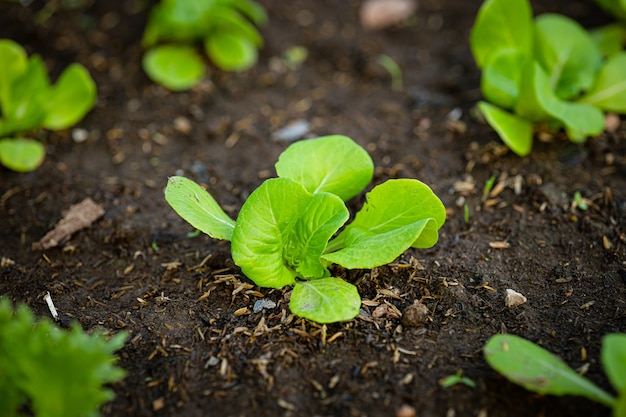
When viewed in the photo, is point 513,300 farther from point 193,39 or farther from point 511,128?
point 193,39

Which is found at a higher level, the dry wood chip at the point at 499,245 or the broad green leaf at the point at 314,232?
the broad green leaf at the point at 314,232

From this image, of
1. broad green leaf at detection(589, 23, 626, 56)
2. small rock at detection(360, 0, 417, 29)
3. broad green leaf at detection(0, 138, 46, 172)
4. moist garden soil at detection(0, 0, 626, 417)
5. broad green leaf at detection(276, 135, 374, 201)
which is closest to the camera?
moist garden soil at detection(0, 0, 626, 417)

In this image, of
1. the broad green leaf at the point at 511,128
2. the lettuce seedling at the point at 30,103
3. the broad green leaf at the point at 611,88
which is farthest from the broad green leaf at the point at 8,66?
the broad green leaf at the point at 611,88

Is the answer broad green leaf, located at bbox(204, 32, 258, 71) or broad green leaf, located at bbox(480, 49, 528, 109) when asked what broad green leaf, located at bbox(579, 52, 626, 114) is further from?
broad green leaf, located at bbox(204, 32, 258, 71)

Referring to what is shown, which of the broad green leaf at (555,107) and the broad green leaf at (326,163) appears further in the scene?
the broad green leaf at (555,107)

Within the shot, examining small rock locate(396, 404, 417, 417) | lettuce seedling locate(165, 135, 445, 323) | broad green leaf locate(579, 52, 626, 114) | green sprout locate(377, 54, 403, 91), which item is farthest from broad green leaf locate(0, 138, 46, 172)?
broad green leaf locate(579, 52, 626, 114)

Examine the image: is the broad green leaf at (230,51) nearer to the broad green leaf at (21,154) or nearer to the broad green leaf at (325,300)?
the broad green leaf at (21,154)

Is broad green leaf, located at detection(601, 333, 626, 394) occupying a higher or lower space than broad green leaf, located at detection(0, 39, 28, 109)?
higher
